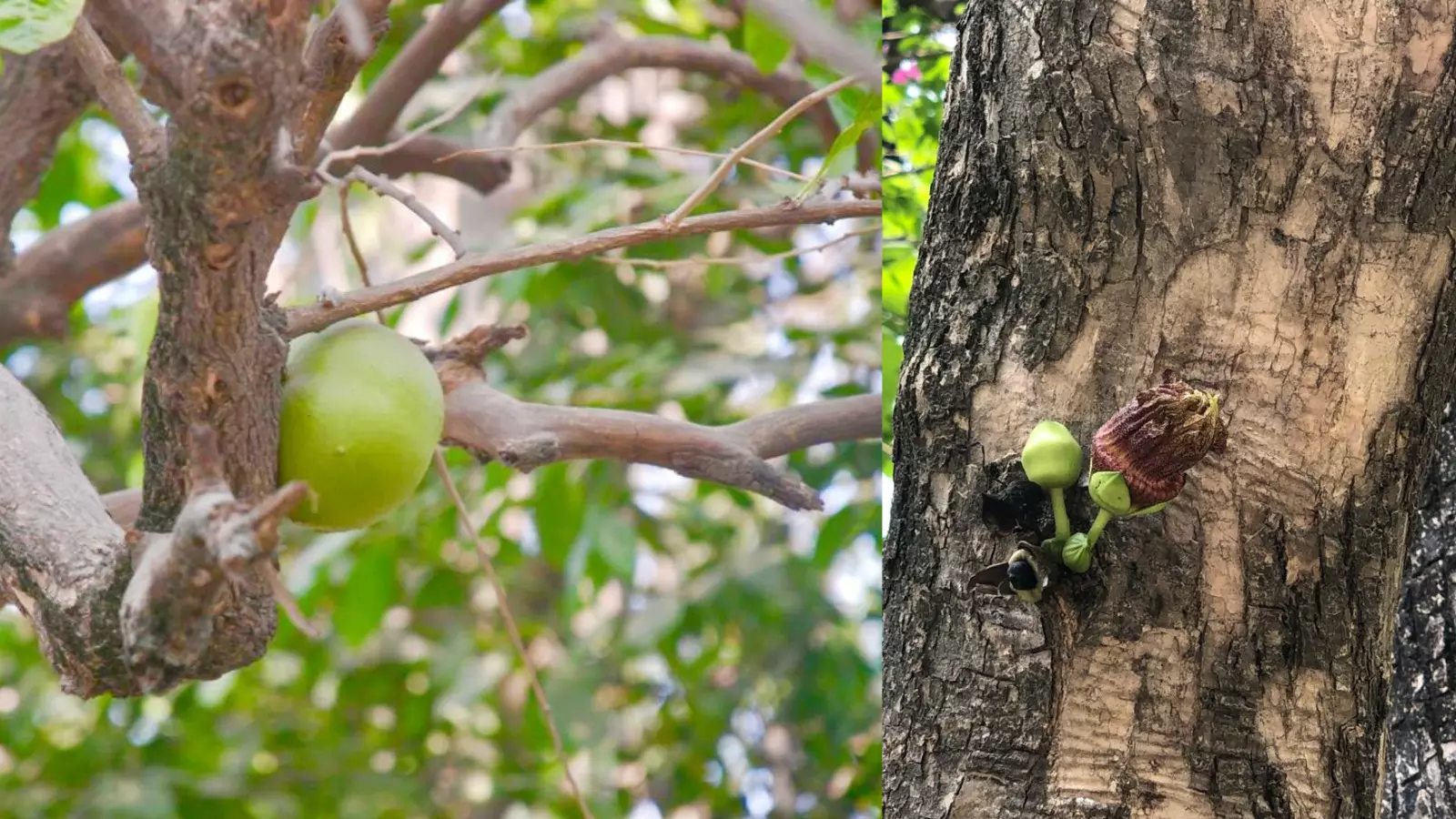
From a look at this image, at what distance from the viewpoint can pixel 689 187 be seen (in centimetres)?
131

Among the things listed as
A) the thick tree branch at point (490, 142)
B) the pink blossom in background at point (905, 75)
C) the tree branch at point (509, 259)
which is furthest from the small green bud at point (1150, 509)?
the thick tree branch at point (490, 142)

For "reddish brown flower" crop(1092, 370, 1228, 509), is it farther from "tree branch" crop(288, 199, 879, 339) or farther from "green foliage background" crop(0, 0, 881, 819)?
"green foliage background" crop(0, 0, 881, 819)

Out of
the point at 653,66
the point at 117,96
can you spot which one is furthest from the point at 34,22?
the point at 653,66

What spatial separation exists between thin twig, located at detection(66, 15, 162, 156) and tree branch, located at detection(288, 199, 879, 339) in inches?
4.2

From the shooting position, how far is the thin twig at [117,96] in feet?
1.22

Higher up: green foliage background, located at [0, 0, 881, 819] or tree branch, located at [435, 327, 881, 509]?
tree branch, located at [435, 327, 881, 509]

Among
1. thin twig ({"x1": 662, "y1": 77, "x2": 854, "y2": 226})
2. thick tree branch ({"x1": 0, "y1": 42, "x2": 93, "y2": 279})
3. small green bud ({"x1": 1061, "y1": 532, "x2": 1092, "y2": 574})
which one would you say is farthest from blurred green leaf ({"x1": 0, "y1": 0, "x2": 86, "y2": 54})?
thick tree branch ({"x1": 0, "y1": 42, "x2": 93, "y2": 279})

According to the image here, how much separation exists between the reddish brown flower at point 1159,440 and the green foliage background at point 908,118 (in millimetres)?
246

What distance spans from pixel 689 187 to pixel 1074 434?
0.87 m

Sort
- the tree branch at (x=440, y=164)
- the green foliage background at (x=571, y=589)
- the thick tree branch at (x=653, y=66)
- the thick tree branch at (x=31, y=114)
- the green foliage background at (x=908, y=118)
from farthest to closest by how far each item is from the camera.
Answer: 1. the green foliage background at (x=571, y=589)
2. the thick tree branch at (x=653, y=66)
3. the tree branch at (x=440, y=164)
4. the thick tree branch at (x=31, y=114)
5. the green foliage background at (x=908, y=118)

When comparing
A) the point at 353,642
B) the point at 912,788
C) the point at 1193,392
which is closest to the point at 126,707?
the point at 353,642

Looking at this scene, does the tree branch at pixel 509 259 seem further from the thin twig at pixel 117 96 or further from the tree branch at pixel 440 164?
the tree branch at pixel 440 164

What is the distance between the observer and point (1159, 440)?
0.42 m

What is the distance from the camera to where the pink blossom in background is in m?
0.70
